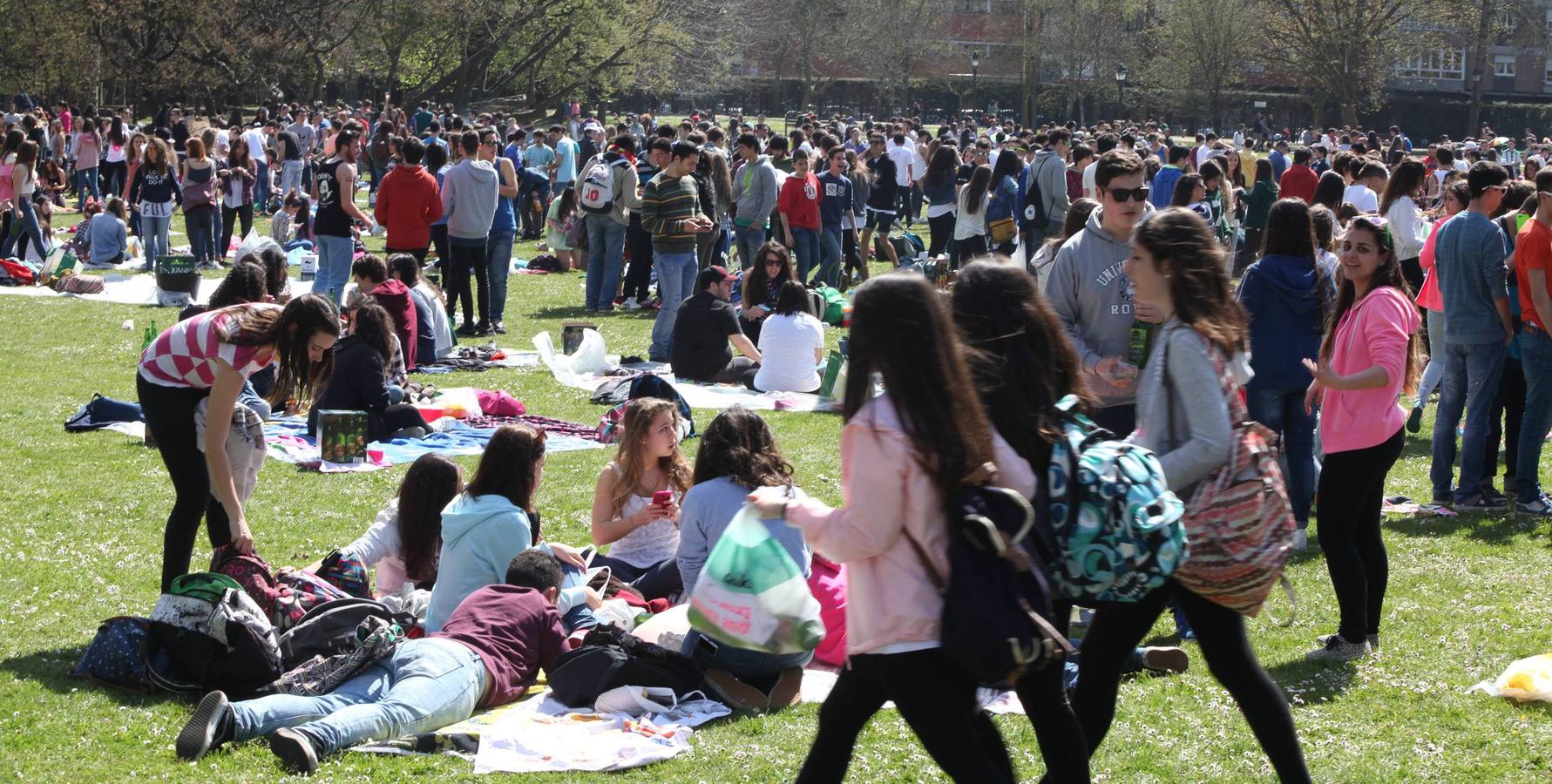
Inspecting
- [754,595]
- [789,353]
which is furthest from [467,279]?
[754,595]

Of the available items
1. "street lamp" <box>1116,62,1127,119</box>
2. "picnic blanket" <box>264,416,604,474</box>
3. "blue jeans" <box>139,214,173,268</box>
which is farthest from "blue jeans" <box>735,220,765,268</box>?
"street lamp" <box>1116,62,1127,119</box>

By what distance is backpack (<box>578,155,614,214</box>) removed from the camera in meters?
15.3

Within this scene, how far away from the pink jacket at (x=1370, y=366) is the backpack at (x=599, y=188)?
10.3m

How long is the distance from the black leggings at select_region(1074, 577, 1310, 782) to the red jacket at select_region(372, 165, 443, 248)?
10517 millimetres

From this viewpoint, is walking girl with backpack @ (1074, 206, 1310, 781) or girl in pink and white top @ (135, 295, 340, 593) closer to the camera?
walking girl with backpack @ (1074, 206, 1310, 781)

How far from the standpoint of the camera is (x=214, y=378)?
5793 millimetres

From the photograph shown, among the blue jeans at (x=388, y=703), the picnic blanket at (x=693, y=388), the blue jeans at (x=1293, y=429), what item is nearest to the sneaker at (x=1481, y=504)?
the blue jeans at (x=1293, y=429)

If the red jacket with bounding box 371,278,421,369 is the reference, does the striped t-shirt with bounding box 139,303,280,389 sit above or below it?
above

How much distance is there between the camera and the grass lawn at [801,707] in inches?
192

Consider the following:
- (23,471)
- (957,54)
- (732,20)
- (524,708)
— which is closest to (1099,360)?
(524,708)

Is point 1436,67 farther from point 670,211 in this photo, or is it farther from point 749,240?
point 670,211

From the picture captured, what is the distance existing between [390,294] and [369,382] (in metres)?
1.49

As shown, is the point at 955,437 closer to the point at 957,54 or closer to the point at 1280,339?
the point at 1280,339

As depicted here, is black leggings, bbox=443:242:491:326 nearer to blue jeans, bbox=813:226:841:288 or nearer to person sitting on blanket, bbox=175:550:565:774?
blue jeans, bbox=813:226:841:288
